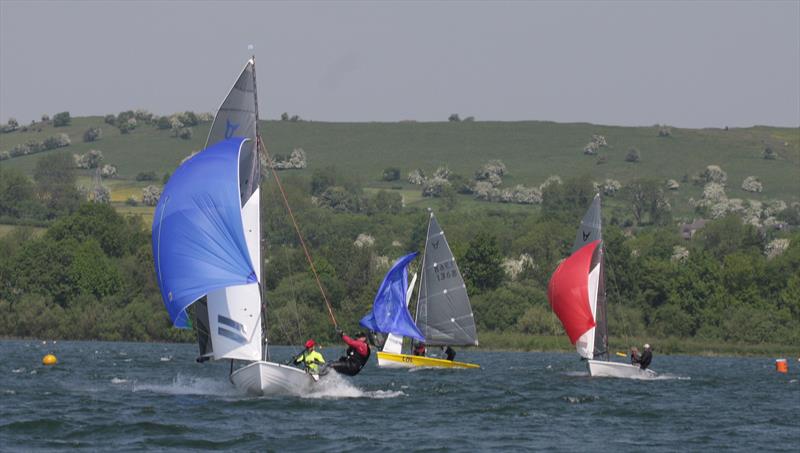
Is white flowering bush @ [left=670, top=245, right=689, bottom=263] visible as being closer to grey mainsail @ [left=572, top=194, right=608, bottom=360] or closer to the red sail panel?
grey mainsail @ [left=572, top=194, right=608, bottom=360]

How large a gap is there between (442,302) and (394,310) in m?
3.81

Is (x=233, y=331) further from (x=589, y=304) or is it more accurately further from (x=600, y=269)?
(x=600, y=269)

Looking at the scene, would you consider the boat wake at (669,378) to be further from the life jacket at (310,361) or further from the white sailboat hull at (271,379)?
the white sailboat hull at (271,379)

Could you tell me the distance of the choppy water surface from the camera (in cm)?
3734

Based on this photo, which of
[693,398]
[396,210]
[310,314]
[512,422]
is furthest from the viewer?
[396,210]

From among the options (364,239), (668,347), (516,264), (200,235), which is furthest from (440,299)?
(364,239)

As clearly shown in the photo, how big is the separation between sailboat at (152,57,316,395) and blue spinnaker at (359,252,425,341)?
24.2m

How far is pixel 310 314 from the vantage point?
105688mm

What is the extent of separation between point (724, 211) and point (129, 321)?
361 ft

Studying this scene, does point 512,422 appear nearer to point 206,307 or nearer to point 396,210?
point 206,307

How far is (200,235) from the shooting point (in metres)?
42.3

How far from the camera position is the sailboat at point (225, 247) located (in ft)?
138

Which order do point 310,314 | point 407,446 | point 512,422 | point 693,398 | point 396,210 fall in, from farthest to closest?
point 396,210 → point 310,314 → point 693,398 → point 512,422 → point 407,446

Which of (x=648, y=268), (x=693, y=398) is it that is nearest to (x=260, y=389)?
(x=693, y=398)
